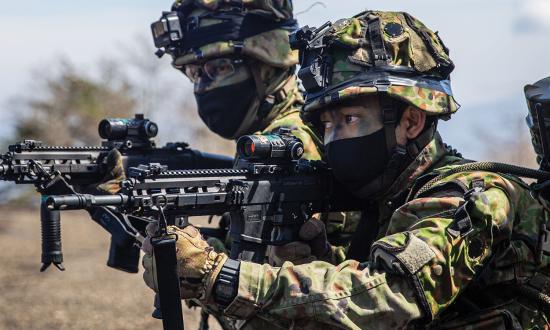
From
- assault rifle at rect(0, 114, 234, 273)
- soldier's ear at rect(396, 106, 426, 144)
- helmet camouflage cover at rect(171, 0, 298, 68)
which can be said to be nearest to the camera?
soldier's ear at rect(396, 106, 426, 144)

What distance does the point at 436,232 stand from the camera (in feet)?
12.7

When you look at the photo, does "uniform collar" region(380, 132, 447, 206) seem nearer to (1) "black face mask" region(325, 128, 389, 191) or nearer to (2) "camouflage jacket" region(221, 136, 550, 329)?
(1) "black face mask" region(325, 128, 389, 191)

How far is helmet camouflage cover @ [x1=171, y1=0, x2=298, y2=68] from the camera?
22.4 feet

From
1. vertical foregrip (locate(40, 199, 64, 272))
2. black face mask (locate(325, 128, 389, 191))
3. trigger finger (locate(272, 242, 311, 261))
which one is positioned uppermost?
black face mask (locate(325, 128, 389, 191))

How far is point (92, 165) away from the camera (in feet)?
22.1

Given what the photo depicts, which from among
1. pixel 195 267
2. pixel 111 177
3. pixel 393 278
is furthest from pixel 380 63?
pixel 111 177

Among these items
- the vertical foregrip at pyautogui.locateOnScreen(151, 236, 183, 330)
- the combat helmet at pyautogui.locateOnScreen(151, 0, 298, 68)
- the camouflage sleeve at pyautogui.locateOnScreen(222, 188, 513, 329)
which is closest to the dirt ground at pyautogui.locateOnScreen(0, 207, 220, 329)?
the combat helmet at pyautogui.locateOnScreen(151, 0, 298, 68)

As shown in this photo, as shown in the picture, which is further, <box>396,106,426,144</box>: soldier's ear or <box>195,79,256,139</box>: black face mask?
<box>195,79,256,139</box>: black face mask

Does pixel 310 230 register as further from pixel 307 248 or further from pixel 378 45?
pixel 378 45

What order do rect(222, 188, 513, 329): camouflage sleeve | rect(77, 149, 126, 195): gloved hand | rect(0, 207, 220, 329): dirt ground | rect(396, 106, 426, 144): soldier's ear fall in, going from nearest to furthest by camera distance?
rect(222, 188, 513, 329): camouflage sleeve, rect(396, 106, 426, 144): soldier's ear, rect(77, 149, 126, 195): gloved hand, rect(0, 207, 220, 329): dirt ground

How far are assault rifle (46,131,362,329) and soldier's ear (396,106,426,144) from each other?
0.56m

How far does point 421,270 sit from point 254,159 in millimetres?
1476

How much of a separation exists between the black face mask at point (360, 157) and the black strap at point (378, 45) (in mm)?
359

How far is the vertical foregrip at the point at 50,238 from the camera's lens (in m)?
6.46
